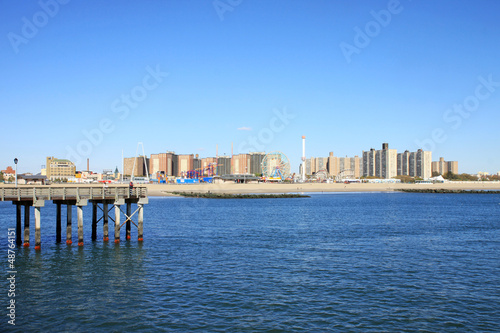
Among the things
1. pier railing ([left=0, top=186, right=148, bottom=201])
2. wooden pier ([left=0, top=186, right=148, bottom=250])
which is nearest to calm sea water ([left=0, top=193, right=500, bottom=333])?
wooden pier ([left=0, top=186, right=148, bottom=250])

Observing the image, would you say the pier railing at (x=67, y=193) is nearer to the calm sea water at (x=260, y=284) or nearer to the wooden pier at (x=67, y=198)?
the wooden pier at (x=67, y=198)

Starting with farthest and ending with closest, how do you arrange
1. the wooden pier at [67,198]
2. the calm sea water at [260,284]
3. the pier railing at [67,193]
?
the wooden pier at [67,198] → the pier railing at [67,193] → the calm sea water at [260,284]

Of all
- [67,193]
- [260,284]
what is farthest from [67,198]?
[260,284]

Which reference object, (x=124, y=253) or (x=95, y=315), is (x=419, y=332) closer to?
(x=95, y=315)

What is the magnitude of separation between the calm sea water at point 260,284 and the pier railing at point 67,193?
418 cm

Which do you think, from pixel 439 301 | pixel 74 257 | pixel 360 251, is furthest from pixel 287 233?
pixel 439 301

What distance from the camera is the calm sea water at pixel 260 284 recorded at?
18.2 m

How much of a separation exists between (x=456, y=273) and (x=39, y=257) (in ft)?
92.8

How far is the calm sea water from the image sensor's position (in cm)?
1825

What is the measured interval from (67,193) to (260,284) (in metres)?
19.1

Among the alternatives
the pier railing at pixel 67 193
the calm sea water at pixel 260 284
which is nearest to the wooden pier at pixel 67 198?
the pier railing at pixel 67 193

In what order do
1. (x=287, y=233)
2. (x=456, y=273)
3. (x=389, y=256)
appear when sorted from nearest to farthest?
(x=456, y=273), (x=389, y=256), (x=287, y=233)

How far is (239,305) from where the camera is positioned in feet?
66.8

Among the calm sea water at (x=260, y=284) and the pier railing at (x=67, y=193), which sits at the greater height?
the pier railing at (x=67, y=193)
